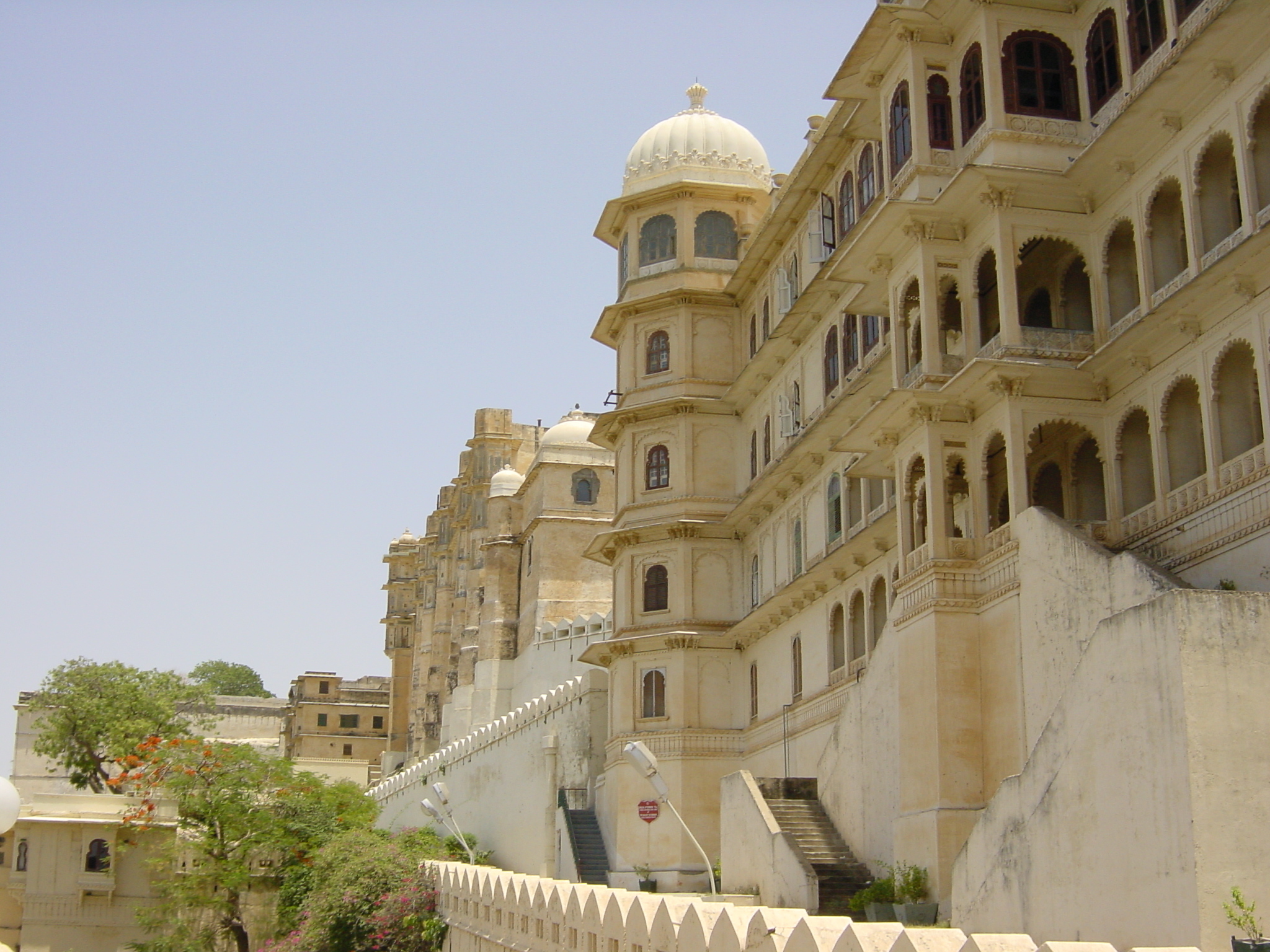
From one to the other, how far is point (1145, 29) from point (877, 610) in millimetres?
12599

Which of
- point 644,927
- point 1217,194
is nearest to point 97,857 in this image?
point 644,927

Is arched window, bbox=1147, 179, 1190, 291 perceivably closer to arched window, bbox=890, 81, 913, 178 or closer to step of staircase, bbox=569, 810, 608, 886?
arched window, bbox=890, 81, 913, 178

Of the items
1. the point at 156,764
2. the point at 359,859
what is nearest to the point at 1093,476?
the point at 359,859

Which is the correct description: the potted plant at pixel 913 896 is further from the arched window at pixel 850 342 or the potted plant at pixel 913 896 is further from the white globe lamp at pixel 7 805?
the arched window at pixel 850 342

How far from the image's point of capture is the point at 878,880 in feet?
81.5

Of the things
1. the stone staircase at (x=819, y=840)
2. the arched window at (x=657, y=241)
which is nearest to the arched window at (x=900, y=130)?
the stone staircase at (x=819, y=840)

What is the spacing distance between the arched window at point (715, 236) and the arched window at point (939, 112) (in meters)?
15.2

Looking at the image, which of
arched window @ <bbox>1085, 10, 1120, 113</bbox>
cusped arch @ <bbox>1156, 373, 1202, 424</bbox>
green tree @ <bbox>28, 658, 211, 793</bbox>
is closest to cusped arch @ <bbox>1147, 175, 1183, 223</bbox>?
arched window @ <bbox>1085, 10, 1120, 113</bbox>

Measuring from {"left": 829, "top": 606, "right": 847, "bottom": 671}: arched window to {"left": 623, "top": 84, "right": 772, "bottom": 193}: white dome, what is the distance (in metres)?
12.7

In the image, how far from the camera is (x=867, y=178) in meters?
31.9

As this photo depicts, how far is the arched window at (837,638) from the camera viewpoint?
1302 inches

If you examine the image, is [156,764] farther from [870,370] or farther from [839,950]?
[839,950]

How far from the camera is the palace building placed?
16.5 meters

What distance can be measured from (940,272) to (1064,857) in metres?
10.8
